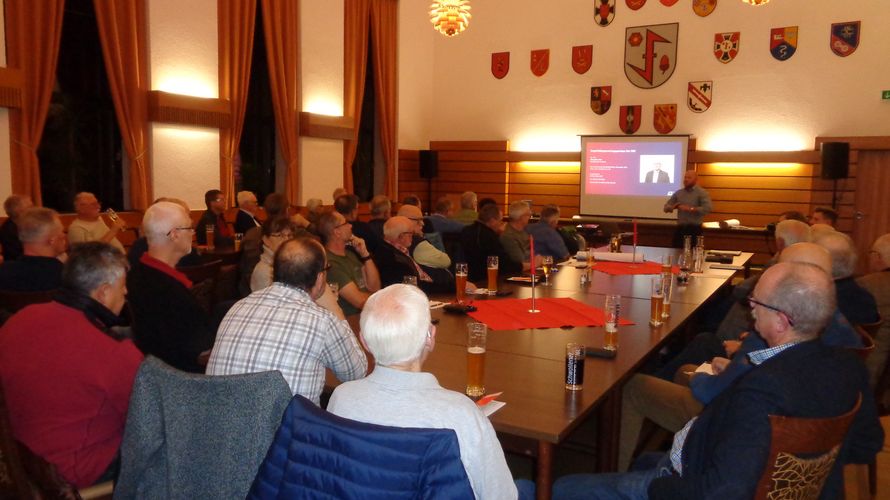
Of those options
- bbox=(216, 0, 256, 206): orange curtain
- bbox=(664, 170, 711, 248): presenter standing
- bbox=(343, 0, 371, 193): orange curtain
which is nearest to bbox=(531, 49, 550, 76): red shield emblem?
bbox=(343, 0, 371, 193): orange curtain

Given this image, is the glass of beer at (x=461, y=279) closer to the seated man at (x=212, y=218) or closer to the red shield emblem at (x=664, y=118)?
the seated man at (x=212, y=218)

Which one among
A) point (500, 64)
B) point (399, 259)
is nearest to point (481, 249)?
point (399, 259)

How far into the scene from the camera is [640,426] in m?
3.11

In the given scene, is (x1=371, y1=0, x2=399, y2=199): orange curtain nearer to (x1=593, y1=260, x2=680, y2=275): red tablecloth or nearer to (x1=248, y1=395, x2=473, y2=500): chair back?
(x1=593, y1=260, x2=680, y2=275): red tablecloth

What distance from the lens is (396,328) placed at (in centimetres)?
182

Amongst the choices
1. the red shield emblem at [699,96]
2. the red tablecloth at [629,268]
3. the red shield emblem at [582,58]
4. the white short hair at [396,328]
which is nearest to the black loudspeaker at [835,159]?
the red shield emblem at [699,96]

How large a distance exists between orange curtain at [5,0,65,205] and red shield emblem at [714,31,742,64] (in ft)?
29.6

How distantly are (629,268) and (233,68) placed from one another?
230 inches

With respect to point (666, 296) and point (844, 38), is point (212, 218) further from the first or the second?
point (844, 38)

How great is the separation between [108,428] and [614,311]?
1.99m

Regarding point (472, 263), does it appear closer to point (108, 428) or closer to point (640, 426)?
point (640, 426)

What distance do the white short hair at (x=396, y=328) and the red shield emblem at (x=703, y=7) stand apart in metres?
10.6

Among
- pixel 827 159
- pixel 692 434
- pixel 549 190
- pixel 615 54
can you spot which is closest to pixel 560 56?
pixel 615 54

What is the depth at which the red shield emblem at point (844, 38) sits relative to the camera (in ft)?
32.8
